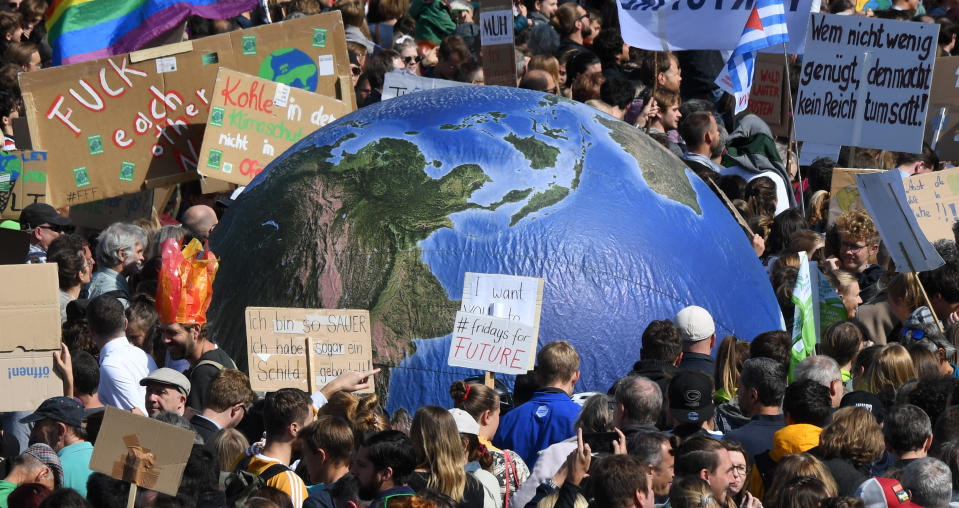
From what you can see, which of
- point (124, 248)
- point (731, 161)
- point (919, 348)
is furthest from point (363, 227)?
point (731, 161)

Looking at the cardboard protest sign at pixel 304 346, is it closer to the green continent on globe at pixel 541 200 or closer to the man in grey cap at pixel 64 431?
the man in grey cap at pixel 64 431

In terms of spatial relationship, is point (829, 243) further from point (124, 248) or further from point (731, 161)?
point (124, 248)

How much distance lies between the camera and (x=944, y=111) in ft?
43.9

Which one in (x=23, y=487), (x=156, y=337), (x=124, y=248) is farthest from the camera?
(x=124, y=248)

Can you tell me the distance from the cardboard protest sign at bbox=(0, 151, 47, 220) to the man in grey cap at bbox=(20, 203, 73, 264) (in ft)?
1.40

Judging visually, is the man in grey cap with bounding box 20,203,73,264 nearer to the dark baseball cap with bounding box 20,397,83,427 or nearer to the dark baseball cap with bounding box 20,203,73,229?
the dark baseball cap with bounding box 20,203,73,229

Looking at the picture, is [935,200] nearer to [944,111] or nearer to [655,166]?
[655,166]

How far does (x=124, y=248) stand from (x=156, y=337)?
163 centimetres

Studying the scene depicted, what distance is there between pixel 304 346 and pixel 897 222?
3.94 metres

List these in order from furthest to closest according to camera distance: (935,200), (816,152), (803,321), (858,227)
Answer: (816,152), (935,200), (858,227), (803,321)

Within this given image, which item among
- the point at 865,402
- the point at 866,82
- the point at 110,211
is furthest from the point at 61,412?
the point at 866,82

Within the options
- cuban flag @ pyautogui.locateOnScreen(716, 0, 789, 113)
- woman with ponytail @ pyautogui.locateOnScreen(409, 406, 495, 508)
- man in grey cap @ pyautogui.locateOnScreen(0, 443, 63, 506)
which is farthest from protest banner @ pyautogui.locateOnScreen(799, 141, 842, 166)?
man in grey cap @ pyautogui.locateOnScreen(0, 443, 63, 506)

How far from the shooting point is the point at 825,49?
12359mm

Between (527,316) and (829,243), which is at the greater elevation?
(527,316)
